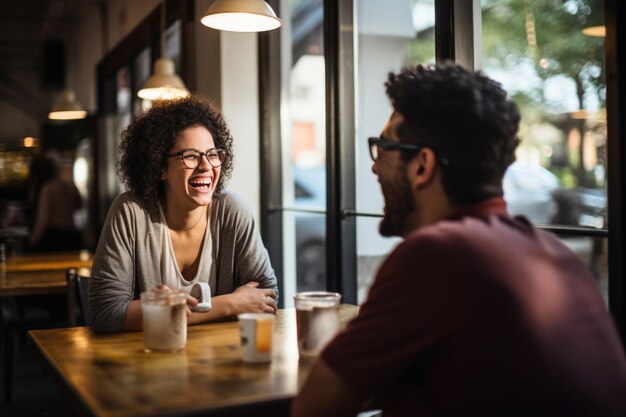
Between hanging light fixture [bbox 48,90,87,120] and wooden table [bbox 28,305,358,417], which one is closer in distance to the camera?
wooden table [bbox 28,305,358,417]

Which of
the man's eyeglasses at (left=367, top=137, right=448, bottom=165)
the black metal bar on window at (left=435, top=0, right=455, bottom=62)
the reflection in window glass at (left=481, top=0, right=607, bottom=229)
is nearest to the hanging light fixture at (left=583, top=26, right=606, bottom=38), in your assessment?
the black metal bar on window at (left=435, top=0, right=455, bottom=62)

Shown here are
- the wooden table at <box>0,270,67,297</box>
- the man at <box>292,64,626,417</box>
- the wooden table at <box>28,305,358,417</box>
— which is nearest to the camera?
the man at <box>292,64,626,417</box>

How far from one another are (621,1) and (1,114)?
45.9ft

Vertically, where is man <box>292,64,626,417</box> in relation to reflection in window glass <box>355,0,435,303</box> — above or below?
below

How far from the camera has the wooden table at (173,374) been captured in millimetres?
1302

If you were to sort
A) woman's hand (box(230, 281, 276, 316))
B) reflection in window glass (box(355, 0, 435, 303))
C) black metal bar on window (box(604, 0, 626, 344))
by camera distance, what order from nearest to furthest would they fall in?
black metal bar on window (box(604, 0, 626, 344)) < woman's hand (box(230, 281, 276, 316)) < reflection in window glass (box(355, 0, 435, 303))

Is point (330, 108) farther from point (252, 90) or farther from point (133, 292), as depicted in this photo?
point (133, 292)

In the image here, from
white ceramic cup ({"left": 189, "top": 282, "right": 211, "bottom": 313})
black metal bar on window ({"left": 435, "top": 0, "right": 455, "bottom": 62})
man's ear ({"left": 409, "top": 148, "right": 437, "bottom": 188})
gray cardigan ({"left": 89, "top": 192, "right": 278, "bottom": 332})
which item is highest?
black metal bar on window ({"left": 435, "top": 0, "right": 455, "bottom": 62})

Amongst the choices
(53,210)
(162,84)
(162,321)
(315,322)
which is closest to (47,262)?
(162,84)

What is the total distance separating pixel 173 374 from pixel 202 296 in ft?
1.73

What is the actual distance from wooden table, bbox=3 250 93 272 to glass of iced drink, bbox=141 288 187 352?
2572mm

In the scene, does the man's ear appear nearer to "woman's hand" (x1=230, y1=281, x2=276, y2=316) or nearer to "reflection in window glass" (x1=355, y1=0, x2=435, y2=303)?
"woman's hand" (x1=230, y1=281, x2=276, y2=316)

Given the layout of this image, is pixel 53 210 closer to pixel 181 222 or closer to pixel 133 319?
pixel 181 222

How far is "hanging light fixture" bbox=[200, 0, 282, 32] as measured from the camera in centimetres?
255
